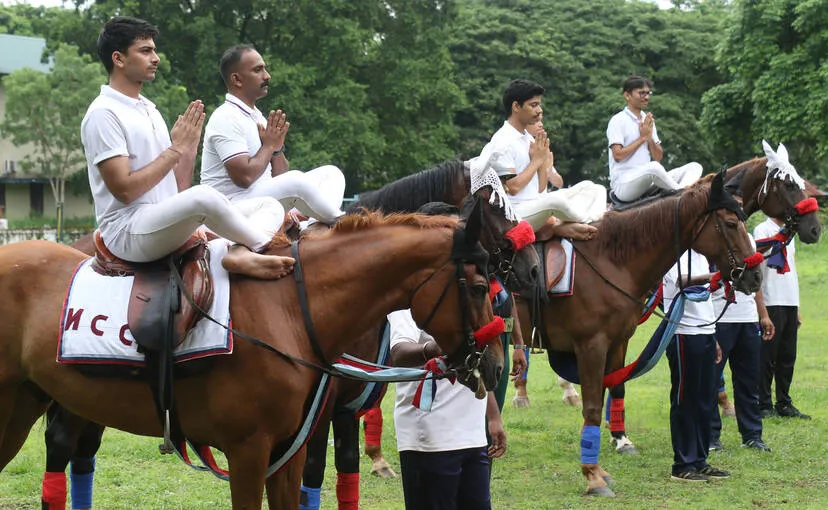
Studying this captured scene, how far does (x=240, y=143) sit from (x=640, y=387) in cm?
854

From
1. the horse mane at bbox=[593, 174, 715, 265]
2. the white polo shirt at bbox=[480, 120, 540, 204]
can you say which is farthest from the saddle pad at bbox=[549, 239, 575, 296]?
the white polo shirt at bbox=[480, 120, 540, 204]

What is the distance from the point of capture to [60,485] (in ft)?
19.5

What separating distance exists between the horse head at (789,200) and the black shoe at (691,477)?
8.18 ft

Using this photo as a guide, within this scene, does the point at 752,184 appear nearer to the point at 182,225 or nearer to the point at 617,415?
the point at 617,415

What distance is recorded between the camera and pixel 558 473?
8.61 metres

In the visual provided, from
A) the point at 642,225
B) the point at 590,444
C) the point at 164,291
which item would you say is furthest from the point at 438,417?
the point at 642,225

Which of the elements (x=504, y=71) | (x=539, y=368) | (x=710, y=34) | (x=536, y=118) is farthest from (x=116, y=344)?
(x=710, y=34)

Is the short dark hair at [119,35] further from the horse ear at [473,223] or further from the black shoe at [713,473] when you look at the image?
the black shoe at [713,473]

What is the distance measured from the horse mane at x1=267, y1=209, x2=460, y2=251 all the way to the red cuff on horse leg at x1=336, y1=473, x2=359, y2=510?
188 cm

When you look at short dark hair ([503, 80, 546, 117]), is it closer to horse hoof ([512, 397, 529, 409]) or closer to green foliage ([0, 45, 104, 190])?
horse hoof ([512, 397, 529, 409])

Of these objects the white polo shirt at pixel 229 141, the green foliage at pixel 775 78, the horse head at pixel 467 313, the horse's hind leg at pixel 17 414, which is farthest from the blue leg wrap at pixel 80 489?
the green foliage at pixel 775 78

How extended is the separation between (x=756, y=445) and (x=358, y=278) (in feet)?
20.1

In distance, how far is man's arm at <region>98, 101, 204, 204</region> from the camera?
183 inches

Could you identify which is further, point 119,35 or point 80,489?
point 80,489
